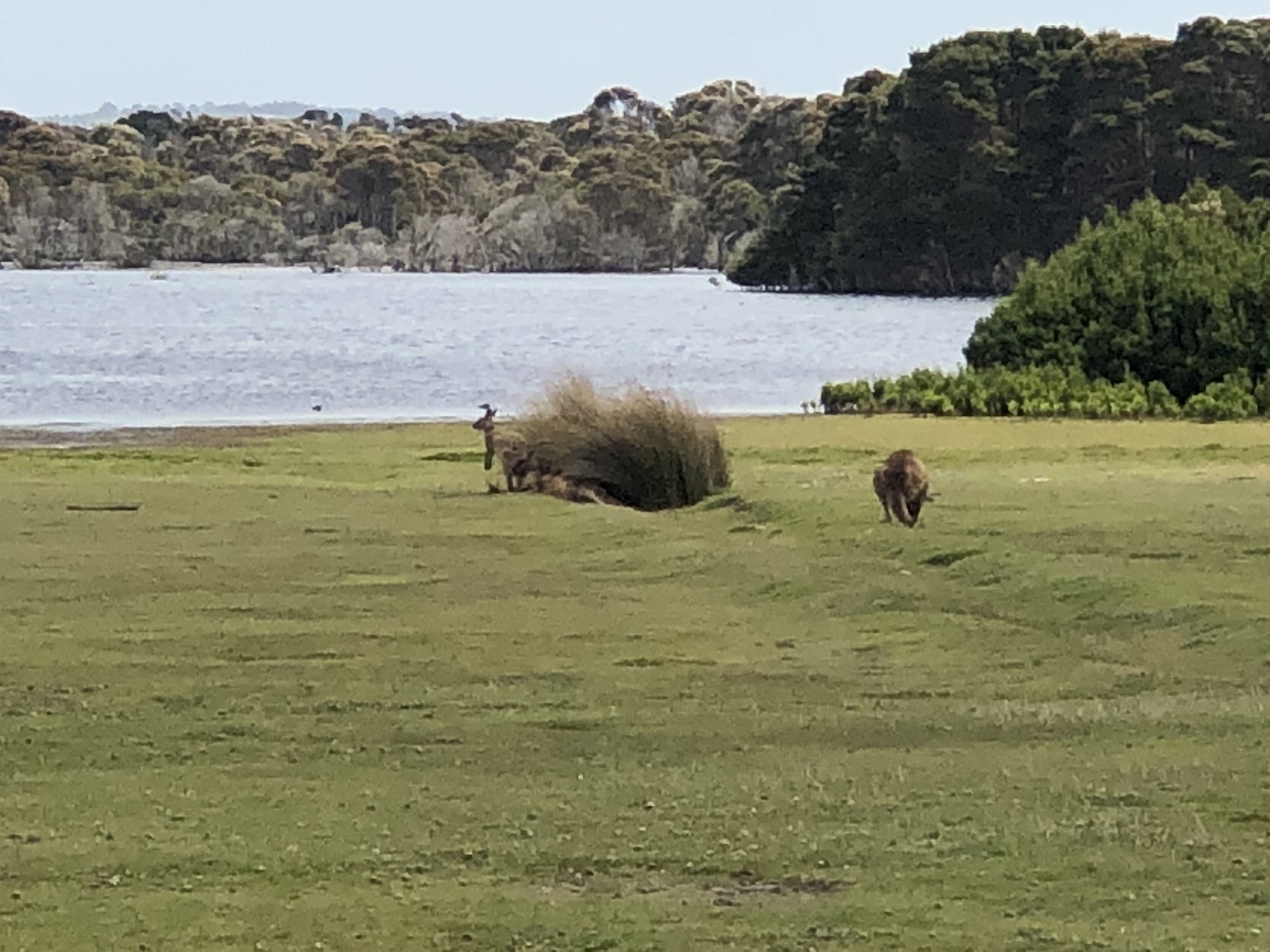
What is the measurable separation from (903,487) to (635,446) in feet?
14.9

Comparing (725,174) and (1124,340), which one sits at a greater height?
(725,174)

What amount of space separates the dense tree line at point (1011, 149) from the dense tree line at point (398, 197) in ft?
75.7

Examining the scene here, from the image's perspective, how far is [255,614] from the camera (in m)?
12.2

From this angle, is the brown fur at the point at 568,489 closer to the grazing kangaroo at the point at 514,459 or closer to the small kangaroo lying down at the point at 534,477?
the small kangaroo lying down at the point at 534,477

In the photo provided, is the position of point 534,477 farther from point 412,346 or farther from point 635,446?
point 412,346

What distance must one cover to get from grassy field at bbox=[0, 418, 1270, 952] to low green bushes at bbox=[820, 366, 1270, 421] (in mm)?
12643

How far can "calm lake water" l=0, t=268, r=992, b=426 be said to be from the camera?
40.5m

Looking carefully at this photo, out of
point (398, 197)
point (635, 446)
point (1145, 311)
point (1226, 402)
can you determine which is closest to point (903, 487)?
point (635, 446)

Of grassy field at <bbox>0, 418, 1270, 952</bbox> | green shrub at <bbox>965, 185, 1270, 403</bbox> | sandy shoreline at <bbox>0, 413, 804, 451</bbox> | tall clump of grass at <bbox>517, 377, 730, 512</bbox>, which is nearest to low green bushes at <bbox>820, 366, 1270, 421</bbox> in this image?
green shrub at <bbox>965, 185, 1270, 403</bbox>

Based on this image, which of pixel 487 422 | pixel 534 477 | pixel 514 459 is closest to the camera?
pixel 534 477

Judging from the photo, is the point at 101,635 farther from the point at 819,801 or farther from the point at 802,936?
the point at 802,936

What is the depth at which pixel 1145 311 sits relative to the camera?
3256 cm

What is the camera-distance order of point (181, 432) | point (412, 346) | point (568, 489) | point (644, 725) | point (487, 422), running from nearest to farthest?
point (644, 725) < point (568, 489) < point (487, 422) < point (181, 432) < point (412, 346)

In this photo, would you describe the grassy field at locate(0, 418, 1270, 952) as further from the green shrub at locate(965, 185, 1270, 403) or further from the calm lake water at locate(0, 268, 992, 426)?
the green shrub at locate(965, 185, 1270, 403)
